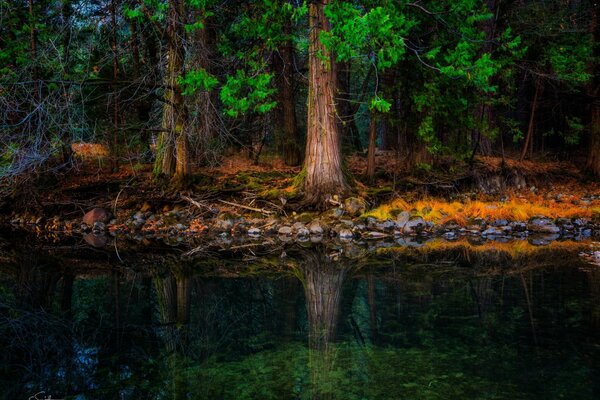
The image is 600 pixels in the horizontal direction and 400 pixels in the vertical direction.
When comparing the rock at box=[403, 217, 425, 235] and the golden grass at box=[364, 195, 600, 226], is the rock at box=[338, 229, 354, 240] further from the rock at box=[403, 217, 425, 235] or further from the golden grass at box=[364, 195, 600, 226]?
the rock at box=[403, 217, 425, 235]

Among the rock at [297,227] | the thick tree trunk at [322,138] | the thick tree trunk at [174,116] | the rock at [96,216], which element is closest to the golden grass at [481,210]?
the thick tree trunk at [322,138]

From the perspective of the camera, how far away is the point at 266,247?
1038cm

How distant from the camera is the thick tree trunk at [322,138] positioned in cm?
1214

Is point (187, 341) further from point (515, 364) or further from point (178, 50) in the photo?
point (178, 50)

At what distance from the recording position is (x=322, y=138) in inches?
482

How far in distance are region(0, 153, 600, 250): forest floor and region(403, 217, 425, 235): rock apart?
2 cm

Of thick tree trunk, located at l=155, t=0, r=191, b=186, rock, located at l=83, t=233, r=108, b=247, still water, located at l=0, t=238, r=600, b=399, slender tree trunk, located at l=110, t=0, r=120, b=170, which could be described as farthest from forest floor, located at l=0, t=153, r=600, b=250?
still water, located at l=0, t=238, r=600, b=399

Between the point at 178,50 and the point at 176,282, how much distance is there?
24.4 feet

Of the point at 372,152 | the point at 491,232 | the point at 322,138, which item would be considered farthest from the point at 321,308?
the point at 372,152

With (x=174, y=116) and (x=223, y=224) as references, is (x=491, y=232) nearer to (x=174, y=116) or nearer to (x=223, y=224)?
(x=223, y=224)

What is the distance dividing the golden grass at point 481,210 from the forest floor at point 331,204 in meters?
0.02

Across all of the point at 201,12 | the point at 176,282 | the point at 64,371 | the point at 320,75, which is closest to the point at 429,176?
the point at 320,75

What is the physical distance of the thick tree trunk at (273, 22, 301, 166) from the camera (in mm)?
15756

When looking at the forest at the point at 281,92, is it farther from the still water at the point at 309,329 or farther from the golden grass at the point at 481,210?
the still water at the point at 309,329
